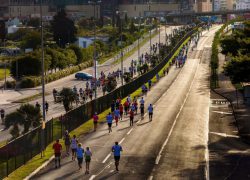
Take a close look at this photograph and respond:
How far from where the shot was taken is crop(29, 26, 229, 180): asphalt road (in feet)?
91.4

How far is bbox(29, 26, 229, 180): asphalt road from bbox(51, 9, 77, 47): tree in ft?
252

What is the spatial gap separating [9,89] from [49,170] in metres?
55.0

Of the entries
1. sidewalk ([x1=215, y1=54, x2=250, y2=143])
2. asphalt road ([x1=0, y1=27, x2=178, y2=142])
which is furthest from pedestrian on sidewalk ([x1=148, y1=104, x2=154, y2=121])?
asphalt road ([x1=0, y1=27, x2=178, y2=142])

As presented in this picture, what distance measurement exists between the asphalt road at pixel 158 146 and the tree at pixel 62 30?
76691 mm

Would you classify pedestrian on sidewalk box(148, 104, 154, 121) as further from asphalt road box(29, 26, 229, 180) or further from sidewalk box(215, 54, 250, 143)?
sidewalk box(215, 54, 250, 143)

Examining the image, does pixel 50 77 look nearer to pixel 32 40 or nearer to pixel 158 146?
pixel 32 40

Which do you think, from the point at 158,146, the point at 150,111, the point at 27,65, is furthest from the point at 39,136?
the point at 27,65

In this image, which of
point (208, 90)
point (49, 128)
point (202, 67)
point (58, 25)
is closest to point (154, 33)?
point (58, 25)

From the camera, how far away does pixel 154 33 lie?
192750mm

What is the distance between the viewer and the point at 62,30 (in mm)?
135500

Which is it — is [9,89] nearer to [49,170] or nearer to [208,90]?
[208,90]

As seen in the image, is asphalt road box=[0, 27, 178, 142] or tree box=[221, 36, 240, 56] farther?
tree box=[221, 36, 240, 56]

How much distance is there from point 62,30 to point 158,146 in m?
104

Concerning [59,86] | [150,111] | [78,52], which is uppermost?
[78,52]
